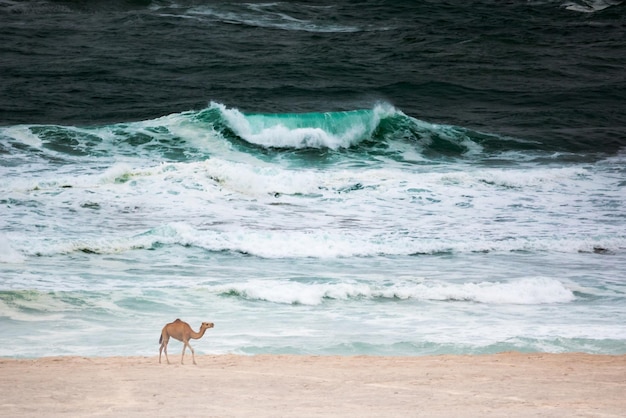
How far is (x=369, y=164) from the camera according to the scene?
62.6 ft

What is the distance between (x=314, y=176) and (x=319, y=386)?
10.9 meters

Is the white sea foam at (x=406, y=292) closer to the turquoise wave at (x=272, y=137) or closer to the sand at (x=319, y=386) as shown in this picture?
the sand at (x=319, y=386)

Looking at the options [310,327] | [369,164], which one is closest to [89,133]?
[369,164]

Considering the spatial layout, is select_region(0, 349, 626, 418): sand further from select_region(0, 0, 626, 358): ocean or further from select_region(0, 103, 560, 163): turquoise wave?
select_region(0, 103, 560, 163): turquoise wave

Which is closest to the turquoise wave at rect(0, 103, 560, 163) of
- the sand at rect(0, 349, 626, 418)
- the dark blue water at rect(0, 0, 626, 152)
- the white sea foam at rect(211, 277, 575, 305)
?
the dark blue water at rect(0, 0, 626, 152)

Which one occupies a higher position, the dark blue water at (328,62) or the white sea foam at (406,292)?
the dark blue water at (328,62)

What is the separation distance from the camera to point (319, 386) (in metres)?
6.04

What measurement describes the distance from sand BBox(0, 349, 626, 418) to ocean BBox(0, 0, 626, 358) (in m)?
0.68

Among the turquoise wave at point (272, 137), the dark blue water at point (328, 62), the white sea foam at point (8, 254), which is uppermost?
the dark blue water at point (328, 62)

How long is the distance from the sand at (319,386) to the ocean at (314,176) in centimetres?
68

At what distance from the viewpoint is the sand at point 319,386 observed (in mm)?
5363

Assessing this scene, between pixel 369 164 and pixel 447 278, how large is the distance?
8778 millimetres

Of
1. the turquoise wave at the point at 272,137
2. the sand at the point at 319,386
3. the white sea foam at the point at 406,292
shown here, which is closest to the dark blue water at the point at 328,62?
the turquoise wave at the point at 272,137

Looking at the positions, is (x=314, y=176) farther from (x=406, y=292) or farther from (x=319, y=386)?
Answer: (x=319, y=386)
